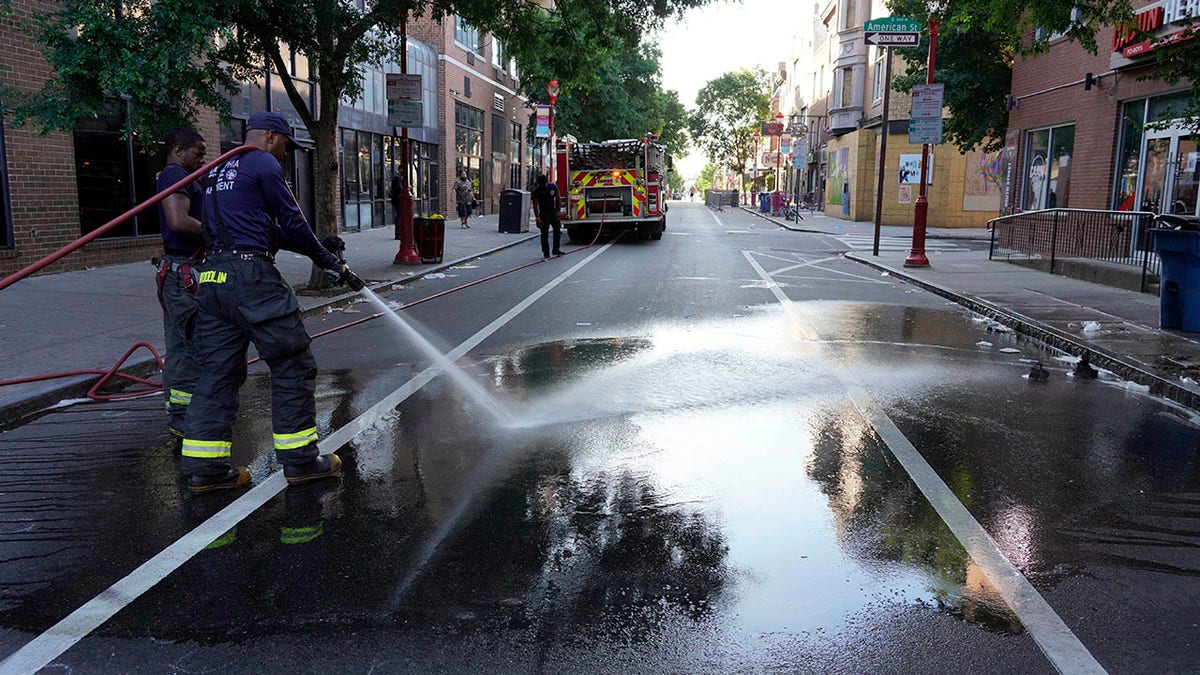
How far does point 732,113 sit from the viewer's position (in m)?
84.1

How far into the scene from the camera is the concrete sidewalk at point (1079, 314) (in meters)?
7.93

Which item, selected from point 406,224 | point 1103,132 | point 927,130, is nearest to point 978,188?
point 1103,132

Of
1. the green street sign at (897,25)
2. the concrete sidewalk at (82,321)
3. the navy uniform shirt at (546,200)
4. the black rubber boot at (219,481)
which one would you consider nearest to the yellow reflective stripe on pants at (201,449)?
the black rubber boot at (219,481)

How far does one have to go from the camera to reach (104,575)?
380 centimetres

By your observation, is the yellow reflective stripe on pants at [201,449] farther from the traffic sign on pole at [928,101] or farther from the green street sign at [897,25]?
the traffic sign on pole at [928,101]

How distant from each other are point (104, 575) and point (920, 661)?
3293 millimetres

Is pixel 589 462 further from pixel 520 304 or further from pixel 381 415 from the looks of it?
pixel 520 304

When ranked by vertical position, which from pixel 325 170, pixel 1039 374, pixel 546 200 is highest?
pixel 325 170

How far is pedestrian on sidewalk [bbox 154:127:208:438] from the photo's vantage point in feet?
18.2

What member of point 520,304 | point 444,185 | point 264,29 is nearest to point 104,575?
point 520,304

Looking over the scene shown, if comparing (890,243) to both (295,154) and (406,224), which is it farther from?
(295,154)

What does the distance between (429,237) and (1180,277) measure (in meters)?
12.8

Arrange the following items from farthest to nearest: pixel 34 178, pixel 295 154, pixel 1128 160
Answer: pixel 295 154 < pixel 1128 160 < pixel 34 178

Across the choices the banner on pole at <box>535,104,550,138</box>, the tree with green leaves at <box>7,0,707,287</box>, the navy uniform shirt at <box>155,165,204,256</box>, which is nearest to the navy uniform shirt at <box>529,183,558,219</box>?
the tree with green leaves at <box>7,0,707,287</box>
